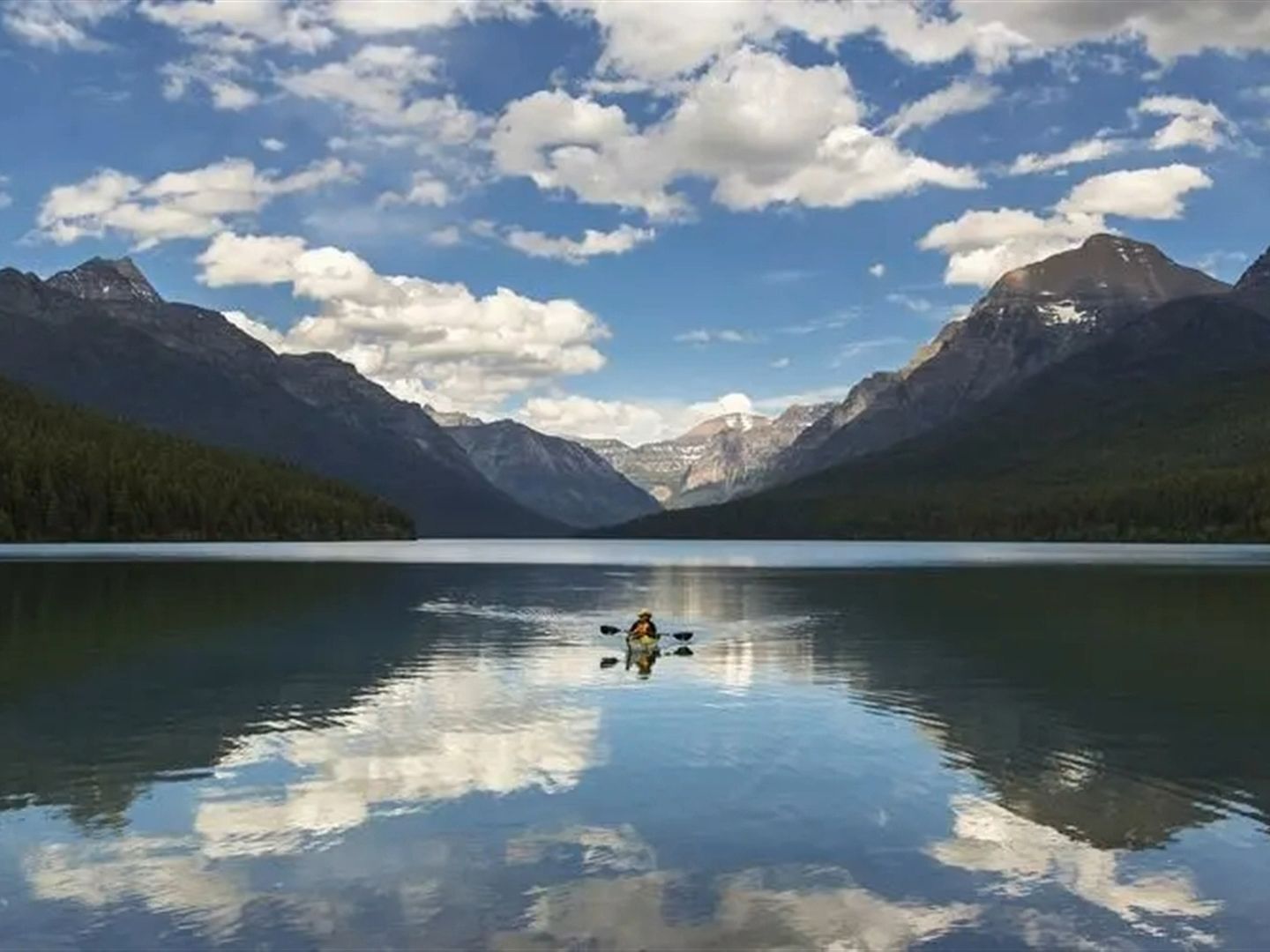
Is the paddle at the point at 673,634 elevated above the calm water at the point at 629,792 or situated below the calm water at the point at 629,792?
above

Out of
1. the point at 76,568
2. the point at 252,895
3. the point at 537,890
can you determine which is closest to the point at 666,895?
the point at 537,890

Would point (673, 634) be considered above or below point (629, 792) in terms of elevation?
above

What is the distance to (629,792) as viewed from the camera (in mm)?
37625

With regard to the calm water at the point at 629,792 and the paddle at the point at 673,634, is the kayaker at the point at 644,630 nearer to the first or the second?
the calm water at the point at 629,792

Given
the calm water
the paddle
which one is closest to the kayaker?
the calm water

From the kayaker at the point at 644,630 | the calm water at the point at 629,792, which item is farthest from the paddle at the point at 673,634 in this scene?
the kayaker at the point at 644,630

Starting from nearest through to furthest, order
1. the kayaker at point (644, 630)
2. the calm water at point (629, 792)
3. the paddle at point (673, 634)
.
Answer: the calm water at point (629, 792) < the kayaker at point (644, 630) < the paddle at point (673, 634)

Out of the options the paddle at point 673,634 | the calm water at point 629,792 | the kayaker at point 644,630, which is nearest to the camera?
the calm water at point 629,792

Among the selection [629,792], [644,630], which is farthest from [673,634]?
[629,792]

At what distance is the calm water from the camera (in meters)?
25.6

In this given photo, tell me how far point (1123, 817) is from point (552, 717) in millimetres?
24147

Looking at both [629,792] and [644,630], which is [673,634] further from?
[629,792]

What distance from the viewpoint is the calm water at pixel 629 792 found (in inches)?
1006

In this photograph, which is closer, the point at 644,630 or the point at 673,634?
the point at 644,630
